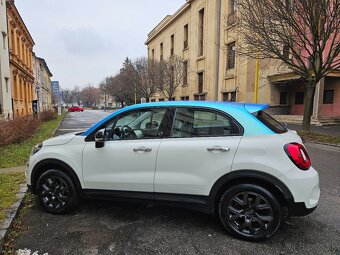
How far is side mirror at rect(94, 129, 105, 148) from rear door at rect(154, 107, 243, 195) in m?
0.81

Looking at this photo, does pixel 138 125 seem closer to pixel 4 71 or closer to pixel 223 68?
pixel 4 71

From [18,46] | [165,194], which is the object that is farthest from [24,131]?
[18,46]

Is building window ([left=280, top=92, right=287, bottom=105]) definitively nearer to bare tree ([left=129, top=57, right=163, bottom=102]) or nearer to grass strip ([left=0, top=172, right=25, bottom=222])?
bare tree ([left=129, top=57, right=163, bottom=102])

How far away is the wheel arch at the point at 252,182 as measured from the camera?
2.99 metres

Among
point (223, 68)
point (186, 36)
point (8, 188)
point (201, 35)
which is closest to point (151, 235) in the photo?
point (8, 188)

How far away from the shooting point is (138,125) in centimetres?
387

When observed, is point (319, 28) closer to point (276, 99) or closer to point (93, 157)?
point (93, 157)

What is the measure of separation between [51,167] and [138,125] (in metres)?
1.43

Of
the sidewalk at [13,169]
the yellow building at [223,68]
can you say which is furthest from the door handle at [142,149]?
the yellow building at [223,68]

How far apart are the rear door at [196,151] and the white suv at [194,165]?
0.5 inches

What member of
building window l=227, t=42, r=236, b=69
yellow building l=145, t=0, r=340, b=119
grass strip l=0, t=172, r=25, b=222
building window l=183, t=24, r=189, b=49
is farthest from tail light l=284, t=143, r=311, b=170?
building window l=183, t=24, r=189, b=49

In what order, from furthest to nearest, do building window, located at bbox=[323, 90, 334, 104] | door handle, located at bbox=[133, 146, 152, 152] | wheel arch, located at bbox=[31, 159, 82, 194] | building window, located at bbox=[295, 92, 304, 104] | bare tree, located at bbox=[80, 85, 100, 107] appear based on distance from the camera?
bare tree, located at bbox=[80, 85, 100, 107] < building window, located at bbox=[295, 92, 304, 104] < building window, located at bbox=[323, 90, 334, 104] < wheel arch, located at bbox=[31, 159, 82, 194] < door handle, located at bbox=[133, 146, 152, 152]

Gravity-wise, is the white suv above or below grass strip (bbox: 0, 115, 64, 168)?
above

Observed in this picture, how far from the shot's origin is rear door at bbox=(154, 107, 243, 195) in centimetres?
315
